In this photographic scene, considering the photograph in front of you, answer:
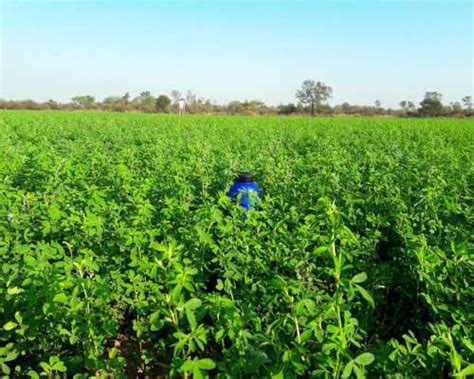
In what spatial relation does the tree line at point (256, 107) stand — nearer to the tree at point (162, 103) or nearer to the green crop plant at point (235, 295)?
the tree at point (162, 103)

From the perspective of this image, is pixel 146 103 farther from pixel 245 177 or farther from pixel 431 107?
pixel 245 177

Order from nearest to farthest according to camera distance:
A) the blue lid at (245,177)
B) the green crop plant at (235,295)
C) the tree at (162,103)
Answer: the green crop plant at (235,295) → the blue lid at (245,177) → the tree at (162,103)

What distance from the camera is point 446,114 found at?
2124 inches

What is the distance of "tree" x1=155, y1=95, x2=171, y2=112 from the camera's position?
63650 mm

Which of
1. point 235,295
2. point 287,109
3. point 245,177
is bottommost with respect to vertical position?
point 235,295

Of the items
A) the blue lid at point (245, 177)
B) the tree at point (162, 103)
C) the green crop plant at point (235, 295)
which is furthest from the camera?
the tree at point (162, 103)

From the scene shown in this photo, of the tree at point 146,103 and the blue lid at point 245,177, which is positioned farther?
the tree at point 146,103

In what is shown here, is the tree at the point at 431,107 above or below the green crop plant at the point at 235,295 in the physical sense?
above

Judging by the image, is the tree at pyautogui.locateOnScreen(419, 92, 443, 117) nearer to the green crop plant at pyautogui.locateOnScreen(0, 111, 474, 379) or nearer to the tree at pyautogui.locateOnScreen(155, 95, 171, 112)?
the tree at pyautogui.locateOnScreen(155, 95, 171, 112)

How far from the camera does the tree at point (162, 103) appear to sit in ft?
209

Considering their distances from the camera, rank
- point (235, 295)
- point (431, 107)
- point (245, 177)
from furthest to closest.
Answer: point (431, 107), point (245, 177), point (235, 295)

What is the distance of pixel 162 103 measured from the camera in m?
65.8

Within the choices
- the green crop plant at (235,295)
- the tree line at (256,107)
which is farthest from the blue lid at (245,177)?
the tree line at (256,107)

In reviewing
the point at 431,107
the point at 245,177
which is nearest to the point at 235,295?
the point at 245,177
